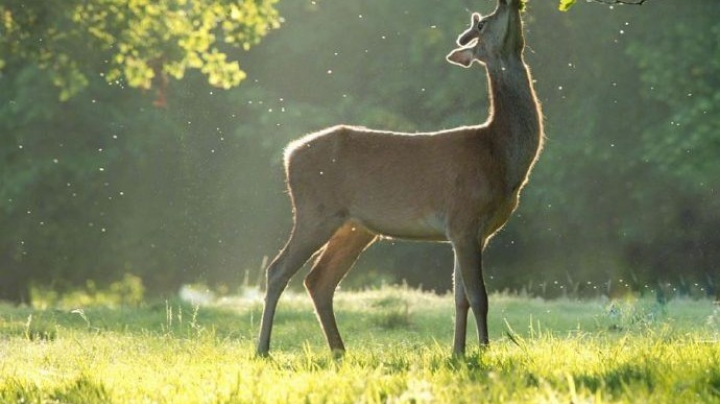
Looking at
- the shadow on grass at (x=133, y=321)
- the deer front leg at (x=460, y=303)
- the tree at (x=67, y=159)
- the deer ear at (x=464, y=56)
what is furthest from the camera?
the tree at (x=67, y=159)

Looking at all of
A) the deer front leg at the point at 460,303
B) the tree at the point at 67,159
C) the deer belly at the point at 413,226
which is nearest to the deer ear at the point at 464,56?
the deer belly at the point at 413,226

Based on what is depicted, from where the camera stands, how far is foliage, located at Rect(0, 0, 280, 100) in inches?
544

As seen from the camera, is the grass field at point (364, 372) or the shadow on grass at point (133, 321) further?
the shadow on grass at point (133, 321)

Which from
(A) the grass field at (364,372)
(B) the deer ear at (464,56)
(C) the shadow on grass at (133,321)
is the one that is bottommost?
(C) the shadow on grass at (133,321)

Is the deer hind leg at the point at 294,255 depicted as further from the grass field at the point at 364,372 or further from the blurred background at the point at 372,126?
the blurred background at the point at 372,126

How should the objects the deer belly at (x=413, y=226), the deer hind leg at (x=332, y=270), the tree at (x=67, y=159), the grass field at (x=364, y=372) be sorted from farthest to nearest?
the tree at (x=67, y=159)
the deer hind leg at (x=332, y=270)
the deer belly at (x=413, y=226)
the grass field at (x=364, y=372)

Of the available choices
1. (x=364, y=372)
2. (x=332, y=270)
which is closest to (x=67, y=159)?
(x=332, y=270)

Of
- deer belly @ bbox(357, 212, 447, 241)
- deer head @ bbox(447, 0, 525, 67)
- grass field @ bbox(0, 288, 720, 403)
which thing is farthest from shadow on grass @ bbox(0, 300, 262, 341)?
deer head @ bbox(447, 0, 525, 67)

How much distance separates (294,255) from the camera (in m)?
9.07

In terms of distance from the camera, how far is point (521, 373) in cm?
637

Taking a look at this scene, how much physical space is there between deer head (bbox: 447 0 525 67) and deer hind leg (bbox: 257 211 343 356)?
1.47 meters

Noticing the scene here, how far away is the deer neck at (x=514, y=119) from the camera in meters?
8.55

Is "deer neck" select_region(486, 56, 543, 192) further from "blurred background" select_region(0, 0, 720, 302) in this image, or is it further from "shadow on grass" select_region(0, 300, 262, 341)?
"blurred background" select_region(0, 0, 720, 302)

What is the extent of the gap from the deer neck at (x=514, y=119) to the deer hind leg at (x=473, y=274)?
50 centimetres
